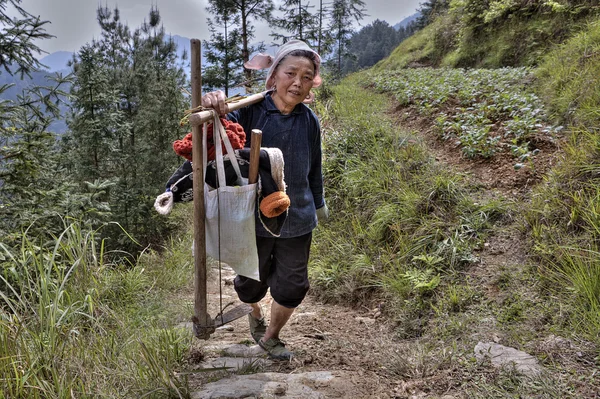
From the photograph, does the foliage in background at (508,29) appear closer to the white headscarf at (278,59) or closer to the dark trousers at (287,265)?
the white headscarf at (278,59)

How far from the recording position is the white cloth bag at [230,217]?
6.68ft

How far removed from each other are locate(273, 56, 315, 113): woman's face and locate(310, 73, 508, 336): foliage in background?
173 cm

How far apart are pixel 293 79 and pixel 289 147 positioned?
409 millimetres

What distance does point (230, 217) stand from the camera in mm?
2125

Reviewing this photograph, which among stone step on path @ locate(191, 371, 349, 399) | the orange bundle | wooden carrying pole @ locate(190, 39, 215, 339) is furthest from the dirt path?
the orange bundle

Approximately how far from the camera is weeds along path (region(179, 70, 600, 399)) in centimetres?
199

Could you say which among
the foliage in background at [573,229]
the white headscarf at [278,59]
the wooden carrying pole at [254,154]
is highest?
the white headscarf at [278,59]

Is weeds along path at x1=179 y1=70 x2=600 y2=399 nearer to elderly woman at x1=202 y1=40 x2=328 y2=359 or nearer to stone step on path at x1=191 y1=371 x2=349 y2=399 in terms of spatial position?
stone step on path at x1=191 y1=371 x2=349 y2=399

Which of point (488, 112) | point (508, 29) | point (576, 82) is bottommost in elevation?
point (488, 112)

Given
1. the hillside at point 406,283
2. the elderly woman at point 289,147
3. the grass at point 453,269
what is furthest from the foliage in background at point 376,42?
the elderly woman at point 289,147

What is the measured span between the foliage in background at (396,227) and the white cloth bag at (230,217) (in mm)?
1413

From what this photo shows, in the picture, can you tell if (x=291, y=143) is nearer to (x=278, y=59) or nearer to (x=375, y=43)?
(x=278, y=59)

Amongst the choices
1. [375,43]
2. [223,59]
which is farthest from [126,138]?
[375,43]

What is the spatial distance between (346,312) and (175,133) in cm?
1314
